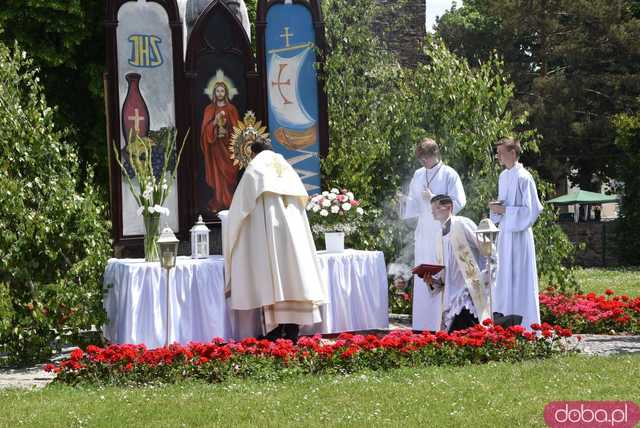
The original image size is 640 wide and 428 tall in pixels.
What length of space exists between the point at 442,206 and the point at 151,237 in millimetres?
3007

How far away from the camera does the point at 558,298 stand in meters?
12.8

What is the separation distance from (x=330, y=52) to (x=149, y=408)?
311 inches

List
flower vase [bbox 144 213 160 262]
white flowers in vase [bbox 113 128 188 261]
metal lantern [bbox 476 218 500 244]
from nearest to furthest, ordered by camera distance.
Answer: metal lantern [bbox 476 218 500 244] → flower vase [bbox 144 213 160 262] → white flowers in vase [bbox 113 128 188 261]

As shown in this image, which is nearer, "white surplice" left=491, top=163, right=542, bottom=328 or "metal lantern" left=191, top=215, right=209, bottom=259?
"white surplice" left=491, top=163, right=542, bottom=328

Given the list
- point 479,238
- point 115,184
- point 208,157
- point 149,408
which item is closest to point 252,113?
point 208,157

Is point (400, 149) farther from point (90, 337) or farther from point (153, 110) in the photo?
point (90, 337)

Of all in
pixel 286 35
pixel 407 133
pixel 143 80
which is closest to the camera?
pixel 143 80

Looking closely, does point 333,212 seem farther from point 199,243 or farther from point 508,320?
point 508,320

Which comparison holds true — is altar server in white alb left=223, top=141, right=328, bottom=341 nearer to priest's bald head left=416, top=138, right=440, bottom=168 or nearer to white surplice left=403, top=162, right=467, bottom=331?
white surplice left=403, top=162, right=467, bottom=331

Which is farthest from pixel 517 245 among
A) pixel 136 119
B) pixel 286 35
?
pixel 136 119

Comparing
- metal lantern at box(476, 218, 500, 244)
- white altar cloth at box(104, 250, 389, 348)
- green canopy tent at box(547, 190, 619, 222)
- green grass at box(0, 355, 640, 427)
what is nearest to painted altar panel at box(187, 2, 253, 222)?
white altar cloth at box(104, 250, 389, 348)

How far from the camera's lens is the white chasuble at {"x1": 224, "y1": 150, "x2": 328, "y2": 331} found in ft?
32.1

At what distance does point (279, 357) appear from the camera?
8.34 m

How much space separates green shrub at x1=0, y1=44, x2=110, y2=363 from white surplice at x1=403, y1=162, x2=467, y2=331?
3166mm
